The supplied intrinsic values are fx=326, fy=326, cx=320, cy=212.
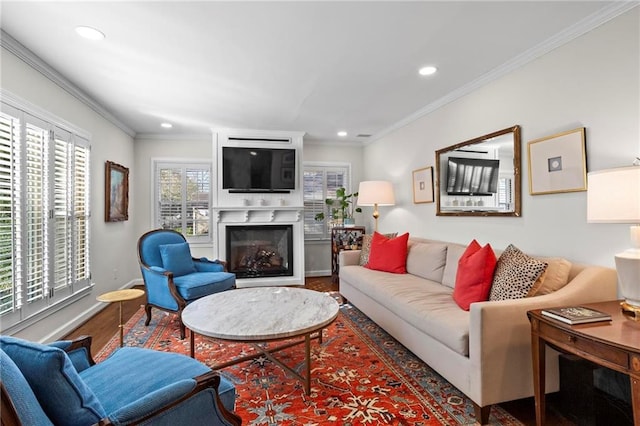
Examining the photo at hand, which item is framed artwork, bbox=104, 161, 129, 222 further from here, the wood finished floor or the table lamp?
the table lamp

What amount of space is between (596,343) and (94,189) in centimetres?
465

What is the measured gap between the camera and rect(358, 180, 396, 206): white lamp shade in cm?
455

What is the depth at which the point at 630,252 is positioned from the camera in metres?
1.68

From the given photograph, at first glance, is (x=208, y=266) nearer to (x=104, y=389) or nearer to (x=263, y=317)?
(x=263, y=317)

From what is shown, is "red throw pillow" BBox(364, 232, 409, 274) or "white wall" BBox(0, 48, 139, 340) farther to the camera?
"red throw pillow" BBox(364, 232, 409, 274)

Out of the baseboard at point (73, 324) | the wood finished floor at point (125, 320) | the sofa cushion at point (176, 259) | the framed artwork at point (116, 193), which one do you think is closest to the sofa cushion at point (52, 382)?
the wood finished floor at point (125, 320)

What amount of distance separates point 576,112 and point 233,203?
4.29m

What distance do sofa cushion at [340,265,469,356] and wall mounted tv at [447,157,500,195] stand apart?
102cm

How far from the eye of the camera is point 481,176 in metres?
3.18

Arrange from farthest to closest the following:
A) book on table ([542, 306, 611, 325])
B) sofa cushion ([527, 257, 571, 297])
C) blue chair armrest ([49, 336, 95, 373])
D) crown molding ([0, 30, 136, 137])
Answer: crown molding ([0, 30, 136, 137]) → sofa cushion ([527, 257, 571, 297]) → book on table ([542, 306, 611, 325]) → blue chair armrest ([49, 336, 95, 373])

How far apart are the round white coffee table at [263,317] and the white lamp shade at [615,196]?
5.43 ft

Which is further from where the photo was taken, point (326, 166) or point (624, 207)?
point (326, 166)

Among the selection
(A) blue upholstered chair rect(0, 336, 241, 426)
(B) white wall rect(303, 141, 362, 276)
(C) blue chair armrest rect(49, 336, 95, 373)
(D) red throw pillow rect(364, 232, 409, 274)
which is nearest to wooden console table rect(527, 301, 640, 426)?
(A) blue upholstered chair rect(0, 336, 241, 426)

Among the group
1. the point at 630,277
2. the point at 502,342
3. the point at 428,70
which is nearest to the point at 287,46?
the point at 428,70
